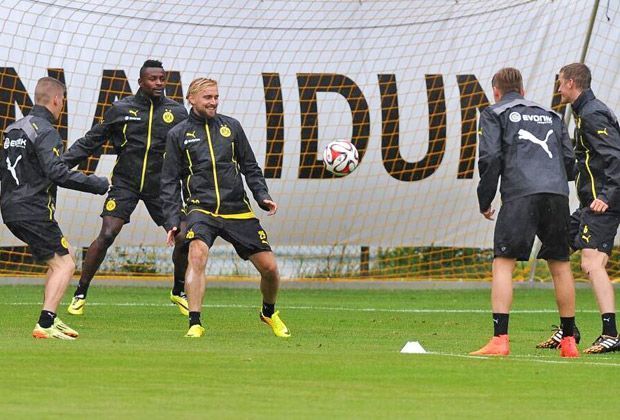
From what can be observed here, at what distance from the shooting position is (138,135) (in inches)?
565

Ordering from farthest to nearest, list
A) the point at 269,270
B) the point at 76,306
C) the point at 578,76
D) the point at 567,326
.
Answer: the point at 76,306 < the point at 269,270 < the point at 578,76 < the point at 567,326

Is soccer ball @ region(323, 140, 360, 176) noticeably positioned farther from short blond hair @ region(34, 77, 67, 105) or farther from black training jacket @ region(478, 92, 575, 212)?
black training jacket @ region(478, 92, 575, 212)

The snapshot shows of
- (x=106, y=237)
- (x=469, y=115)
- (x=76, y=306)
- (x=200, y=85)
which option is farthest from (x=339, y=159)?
(x=469, y=115)

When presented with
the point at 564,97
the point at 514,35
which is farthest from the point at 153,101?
the point at 514,35

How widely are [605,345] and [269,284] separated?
9.01 ft

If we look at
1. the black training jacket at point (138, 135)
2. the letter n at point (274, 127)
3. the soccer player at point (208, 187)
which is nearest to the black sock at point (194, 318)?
the soccer player at point (208, 187)

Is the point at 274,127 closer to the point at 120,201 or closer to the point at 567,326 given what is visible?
the point at 120,201

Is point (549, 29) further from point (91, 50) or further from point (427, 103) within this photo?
point (91, 50)

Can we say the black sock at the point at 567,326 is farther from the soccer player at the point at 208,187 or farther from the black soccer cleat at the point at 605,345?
the soccer player at the point at 208,187

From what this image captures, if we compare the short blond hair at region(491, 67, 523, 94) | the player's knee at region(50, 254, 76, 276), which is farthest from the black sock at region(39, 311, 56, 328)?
the short blond hair at region(491, 67, 523, 94)

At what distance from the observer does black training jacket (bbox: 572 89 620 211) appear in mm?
11086

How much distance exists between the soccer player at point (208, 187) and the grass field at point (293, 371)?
2.42 ft

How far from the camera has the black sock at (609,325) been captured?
10969 millimetres

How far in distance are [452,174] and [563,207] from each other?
10.6 m
